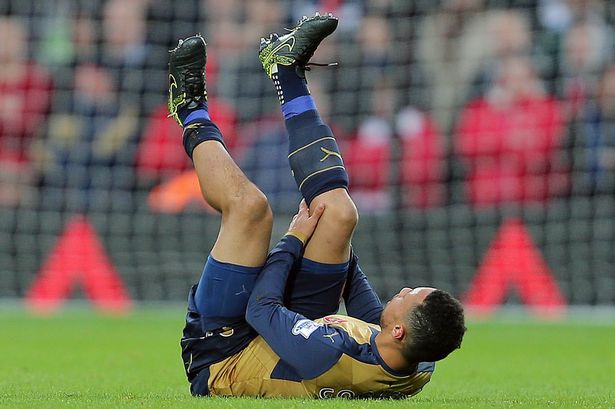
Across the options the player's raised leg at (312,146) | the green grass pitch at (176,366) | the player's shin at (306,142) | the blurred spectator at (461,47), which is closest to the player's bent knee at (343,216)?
the player's raised leg at (312,146)

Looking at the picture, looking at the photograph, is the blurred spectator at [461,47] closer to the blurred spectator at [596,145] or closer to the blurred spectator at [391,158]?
the blurred spectator at [391,158]

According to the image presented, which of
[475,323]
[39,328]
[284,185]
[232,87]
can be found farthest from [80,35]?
[475,323]

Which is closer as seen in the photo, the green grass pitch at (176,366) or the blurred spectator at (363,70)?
the green grass pitch at (176,366)

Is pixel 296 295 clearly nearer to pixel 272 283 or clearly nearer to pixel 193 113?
pixel 272 283

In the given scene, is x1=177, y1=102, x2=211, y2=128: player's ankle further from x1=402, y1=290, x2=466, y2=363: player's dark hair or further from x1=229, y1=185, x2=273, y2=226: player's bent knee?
x1=402, y1=290, x2=466, y2=363: player's dark hair

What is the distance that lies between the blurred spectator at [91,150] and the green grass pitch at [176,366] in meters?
1.28

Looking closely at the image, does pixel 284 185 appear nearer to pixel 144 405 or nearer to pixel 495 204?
pixel 495 204

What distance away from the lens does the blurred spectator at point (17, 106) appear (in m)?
12.9

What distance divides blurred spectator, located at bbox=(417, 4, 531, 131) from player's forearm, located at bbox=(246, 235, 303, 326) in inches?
304

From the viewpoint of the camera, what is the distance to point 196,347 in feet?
17.0

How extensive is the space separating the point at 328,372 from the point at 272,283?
1.41 feet

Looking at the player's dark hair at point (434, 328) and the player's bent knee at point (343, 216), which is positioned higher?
the player's bent knee at point (343, 216)

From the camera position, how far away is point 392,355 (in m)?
4.82

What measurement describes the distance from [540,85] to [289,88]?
7263mm
